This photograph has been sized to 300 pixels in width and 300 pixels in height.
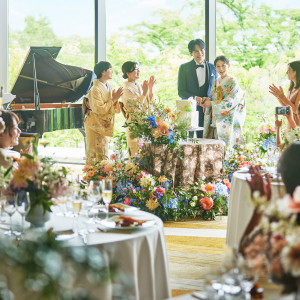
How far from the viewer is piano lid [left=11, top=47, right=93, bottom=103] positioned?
7.16 metres

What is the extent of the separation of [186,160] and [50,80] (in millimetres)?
2554

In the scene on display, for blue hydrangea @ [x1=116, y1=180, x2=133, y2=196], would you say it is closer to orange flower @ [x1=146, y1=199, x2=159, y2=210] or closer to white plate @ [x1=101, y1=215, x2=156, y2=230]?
orange flower @ [x1=146, y1=199, x2=159, y2=210]

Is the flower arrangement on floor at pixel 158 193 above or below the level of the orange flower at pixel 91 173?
below

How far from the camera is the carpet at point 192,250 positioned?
365 cm

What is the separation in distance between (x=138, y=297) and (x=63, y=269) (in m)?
1.36

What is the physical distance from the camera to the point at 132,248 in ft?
7.48

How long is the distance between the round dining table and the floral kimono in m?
4.10

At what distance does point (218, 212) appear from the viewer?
575cm

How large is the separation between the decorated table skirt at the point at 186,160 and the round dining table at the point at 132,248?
2864mm

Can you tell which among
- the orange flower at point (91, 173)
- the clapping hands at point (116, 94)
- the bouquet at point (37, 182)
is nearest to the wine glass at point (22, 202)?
the bouquet at point (37, 182)

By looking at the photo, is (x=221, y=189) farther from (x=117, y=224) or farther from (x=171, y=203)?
(x=117, y=224)

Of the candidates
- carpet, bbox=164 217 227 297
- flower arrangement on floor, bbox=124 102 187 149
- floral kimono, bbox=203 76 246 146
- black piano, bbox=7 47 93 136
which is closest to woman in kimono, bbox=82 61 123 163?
black piano, bbox=7 47 93 136

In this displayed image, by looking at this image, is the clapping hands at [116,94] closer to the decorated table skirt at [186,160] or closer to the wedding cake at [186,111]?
the wedding cake at [186,111]

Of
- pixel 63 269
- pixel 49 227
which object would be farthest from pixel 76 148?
pixel 63 269
